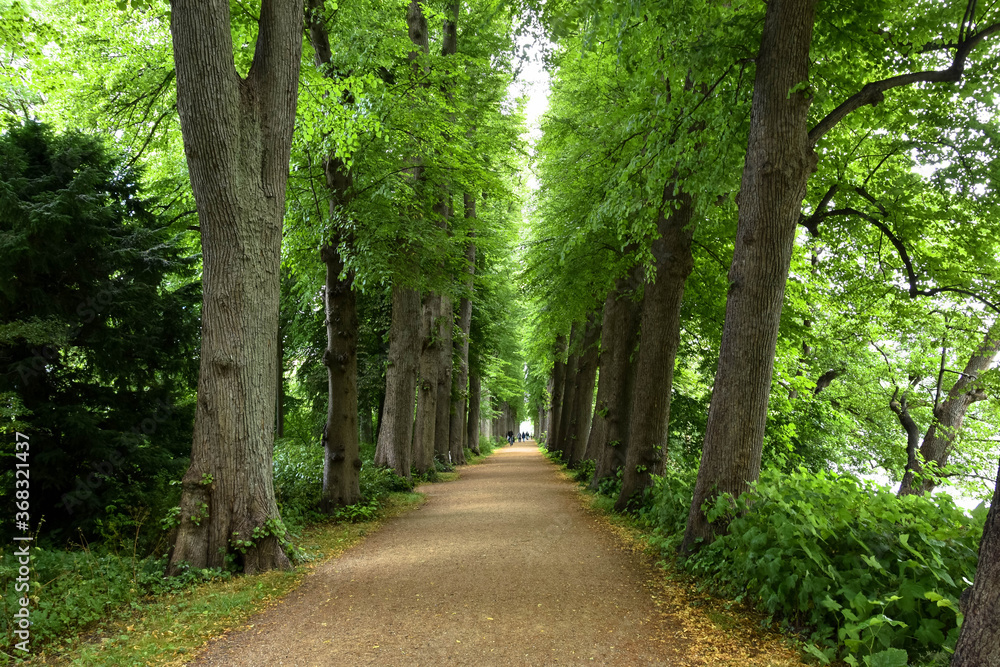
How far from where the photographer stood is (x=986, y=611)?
2.36 metres

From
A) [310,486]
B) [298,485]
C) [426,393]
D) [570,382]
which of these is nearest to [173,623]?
[298,485]

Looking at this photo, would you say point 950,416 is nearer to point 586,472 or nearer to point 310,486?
point 586,472

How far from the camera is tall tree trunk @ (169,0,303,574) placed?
590 centimetres

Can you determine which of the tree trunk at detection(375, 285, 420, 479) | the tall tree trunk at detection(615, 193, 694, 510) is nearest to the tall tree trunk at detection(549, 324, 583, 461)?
the tree trunk at detection(375, 285, 420, 479)

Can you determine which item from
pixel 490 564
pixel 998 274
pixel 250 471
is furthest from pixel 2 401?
pixel 998 274

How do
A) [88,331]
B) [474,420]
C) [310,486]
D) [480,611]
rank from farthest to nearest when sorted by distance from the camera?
[474,420]
[310,486]
[88,331]
[480,611]

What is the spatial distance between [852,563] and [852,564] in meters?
0.03

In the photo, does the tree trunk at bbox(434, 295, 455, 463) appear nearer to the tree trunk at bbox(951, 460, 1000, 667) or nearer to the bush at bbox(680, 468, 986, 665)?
the bush at bbox(680, 468, 986, 665)

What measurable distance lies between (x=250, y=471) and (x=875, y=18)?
27.8 feet

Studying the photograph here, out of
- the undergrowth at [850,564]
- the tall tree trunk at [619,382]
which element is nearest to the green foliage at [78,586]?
the undergrowth at [850,564]

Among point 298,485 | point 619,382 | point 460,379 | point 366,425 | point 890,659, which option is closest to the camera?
point 890,659

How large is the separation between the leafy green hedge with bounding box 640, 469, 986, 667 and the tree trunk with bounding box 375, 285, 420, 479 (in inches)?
358

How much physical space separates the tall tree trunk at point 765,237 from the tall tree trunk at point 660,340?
321cm

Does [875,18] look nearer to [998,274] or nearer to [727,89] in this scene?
[727,89]
